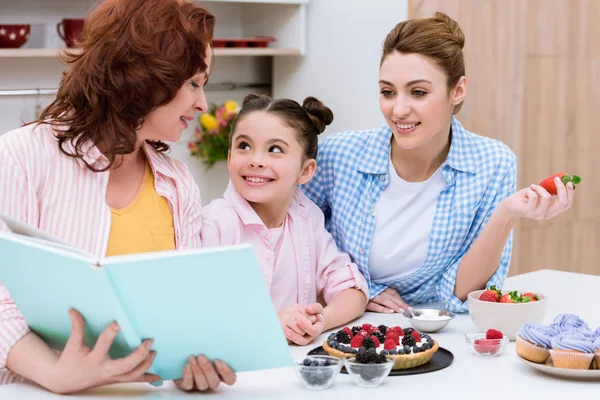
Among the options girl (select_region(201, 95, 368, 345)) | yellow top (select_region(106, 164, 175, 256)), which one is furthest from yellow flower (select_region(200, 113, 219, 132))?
yellow top (select_region(106, 164, 175, 256))

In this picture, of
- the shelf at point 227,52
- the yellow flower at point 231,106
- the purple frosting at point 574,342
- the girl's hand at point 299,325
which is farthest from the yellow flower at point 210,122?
the purple frosting at point 574,342

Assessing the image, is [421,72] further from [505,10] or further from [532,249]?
[532,249]

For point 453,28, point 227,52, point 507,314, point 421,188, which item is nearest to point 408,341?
point 507,314

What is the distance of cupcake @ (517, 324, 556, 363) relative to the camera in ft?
5.17

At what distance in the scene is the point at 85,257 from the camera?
1.31 metres

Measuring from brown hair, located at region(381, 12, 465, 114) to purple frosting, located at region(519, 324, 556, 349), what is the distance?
2.38ft

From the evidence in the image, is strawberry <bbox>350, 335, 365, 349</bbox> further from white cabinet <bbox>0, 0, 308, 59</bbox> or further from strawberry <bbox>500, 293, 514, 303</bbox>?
white cabinet <bbox>0, 0, 308, 59</bbox>

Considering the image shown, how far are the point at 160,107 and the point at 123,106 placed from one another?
0.24 ft

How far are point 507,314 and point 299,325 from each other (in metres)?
0.42

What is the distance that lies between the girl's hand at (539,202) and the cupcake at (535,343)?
336mm

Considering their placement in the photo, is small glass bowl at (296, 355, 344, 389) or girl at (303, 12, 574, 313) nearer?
small glass bowl at (296, 355, 344, 389)

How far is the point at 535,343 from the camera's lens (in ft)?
5.19

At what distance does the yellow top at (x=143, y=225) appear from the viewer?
1.71m

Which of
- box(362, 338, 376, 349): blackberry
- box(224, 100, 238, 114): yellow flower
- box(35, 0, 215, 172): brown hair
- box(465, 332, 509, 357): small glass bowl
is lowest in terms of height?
box(465, 332, 509, 357): small glass bowl
